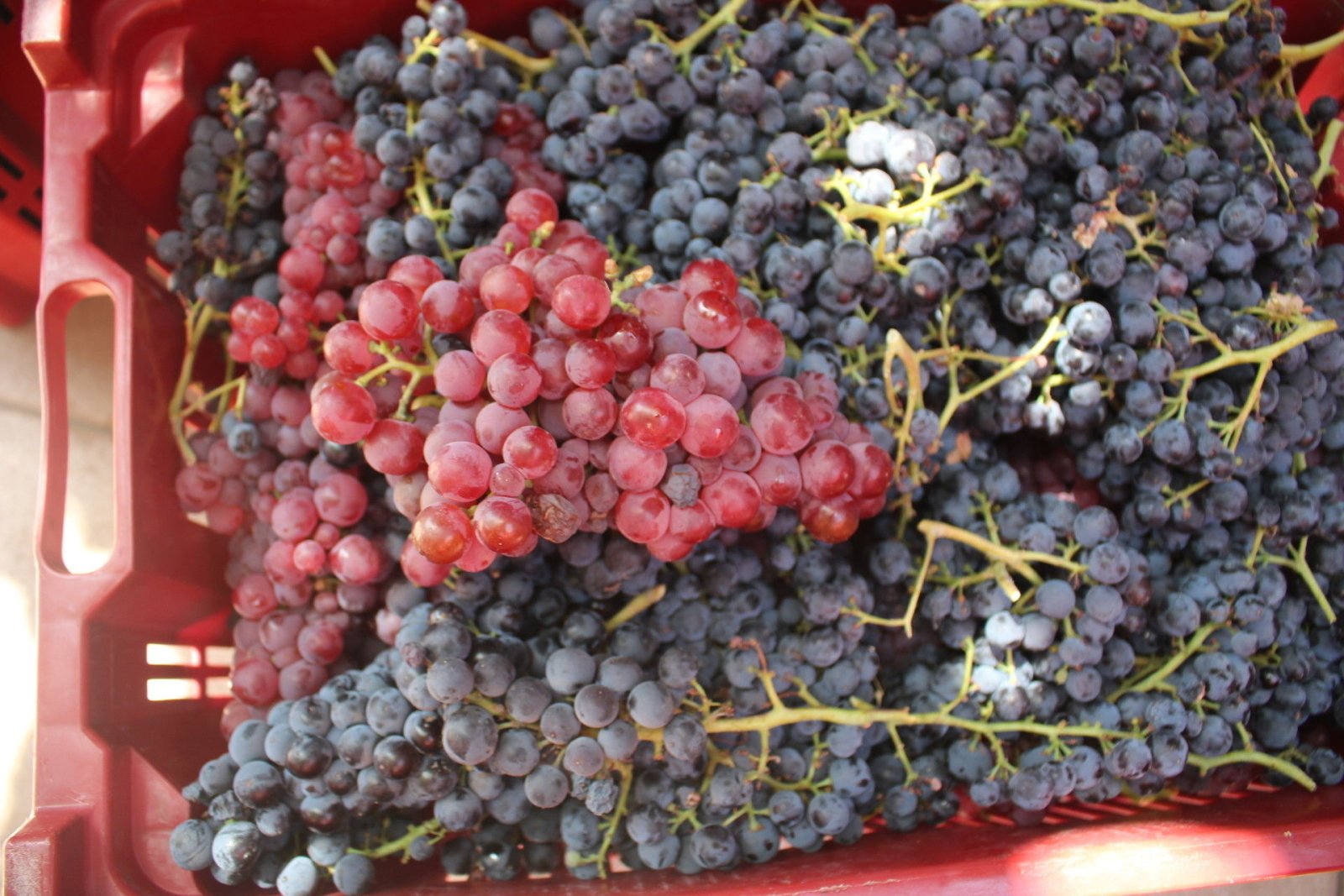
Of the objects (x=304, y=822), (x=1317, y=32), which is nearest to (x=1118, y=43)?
(x=1317, y=32)

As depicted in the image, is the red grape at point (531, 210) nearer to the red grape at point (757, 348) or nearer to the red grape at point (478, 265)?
the red grape at point (478, 265)

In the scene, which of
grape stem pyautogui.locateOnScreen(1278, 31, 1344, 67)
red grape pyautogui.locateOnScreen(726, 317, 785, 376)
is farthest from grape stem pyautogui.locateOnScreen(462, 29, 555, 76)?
grape stem pyautogui.locateOnScreen(1278, 31, 1344, 67)

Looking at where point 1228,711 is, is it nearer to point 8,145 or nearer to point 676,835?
point 676,835

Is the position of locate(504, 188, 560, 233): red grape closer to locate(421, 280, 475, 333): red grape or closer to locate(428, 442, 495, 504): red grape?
locate(421, 280, 475, 333): red grape

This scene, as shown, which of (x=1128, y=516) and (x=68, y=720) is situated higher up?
(x=1128, y=516)

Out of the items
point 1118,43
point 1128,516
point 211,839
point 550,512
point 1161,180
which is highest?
point 1118,43

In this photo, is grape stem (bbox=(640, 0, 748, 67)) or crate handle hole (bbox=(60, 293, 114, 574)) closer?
grape stem (bbox=(640, 0, 748, 67))

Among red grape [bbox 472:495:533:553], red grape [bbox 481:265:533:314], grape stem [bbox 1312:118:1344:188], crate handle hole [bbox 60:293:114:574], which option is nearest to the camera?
red grape [bbox 472:495:533:553]
